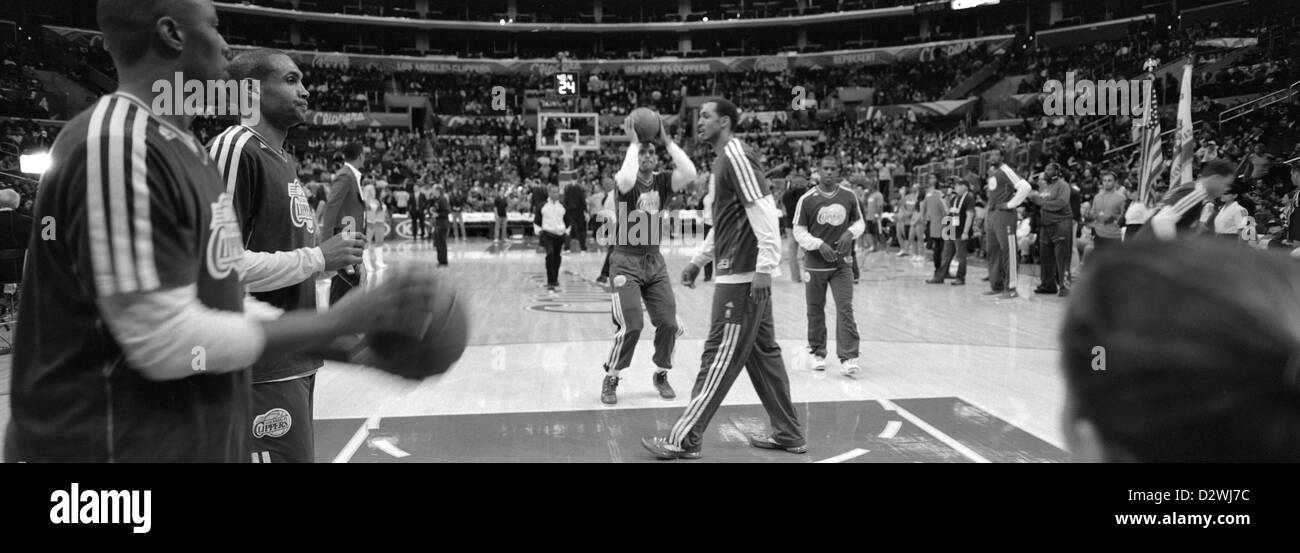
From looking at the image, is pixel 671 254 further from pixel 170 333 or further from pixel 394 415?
pixel 170 333

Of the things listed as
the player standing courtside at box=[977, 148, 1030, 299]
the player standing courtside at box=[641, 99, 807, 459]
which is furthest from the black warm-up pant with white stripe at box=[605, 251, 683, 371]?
the player standing courtside at box=[977, 148, 1030, 299]

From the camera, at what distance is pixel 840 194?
21.0 ft

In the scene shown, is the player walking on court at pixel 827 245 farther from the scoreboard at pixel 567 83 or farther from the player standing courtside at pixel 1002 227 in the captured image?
the scoreboard at pixel 567 83

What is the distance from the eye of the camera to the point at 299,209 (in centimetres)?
260

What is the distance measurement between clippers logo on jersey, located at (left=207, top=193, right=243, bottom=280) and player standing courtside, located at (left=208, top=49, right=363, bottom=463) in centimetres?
74

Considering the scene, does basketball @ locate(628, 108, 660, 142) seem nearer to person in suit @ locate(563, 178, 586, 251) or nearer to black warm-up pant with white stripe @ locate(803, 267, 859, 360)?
black warm-up pant with white stripe @ locate(803, 267, 859, 360)

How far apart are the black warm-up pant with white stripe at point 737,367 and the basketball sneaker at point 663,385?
4.13ft

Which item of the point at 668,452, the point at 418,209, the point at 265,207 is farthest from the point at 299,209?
the point at 418,209

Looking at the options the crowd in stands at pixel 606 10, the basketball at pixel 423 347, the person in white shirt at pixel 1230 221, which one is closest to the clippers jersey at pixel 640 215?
the basketball at pixel 423 347

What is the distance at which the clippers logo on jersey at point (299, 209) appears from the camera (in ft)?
8.38

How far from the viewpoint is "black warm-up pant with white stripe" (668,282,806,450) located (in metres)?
3.89
